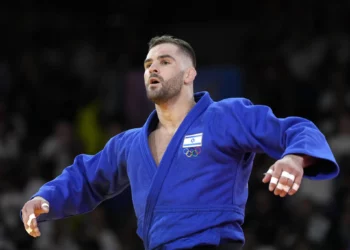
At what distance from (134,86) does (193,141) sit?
6.42 meters

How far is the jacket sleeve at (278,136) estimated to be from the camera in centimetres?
388

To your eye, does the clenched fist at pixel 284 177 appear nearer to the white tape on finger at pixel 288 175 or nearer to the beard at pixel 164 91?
the white tape on finger at pixel 288 175

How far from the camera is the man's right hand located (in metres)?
4.26

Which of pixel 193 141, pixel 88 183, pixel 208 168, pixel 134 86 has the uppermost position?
pixel 193 141

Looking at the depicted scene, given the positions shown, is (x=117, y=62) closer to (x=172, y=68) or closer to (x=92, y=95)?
(x=92, y=95)

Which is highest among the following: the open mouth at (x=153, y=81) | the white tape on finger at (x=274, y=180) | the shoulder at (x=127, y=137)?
the open mouth at (x=153, y=81)

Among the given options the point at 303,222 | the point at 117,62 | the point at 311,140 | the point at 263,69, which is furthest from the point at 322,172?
the point at 117,62

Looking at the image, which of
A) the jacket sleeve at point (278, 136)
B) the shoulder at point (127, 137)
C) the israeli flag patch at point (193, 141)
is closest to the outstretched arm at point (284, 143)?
the jacket sleeve at point (278, 136)

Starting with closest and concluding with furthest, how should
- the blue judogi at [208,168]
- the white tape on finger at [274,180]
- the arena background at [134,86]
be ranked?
the white tape on finger at [274,180] → the blue judogi at [208,168] → the arena background at [134,86]

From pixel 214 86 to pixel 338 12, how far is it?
1.90 meters

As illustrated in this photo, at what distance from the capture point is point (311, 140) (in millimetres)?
3895

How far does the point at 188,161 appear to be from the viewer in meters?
4.26

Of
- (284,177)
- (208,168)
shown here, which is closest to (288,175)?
(284,177)

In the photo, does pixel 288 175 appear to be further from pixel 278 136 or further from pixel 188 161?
pixel 188 161
